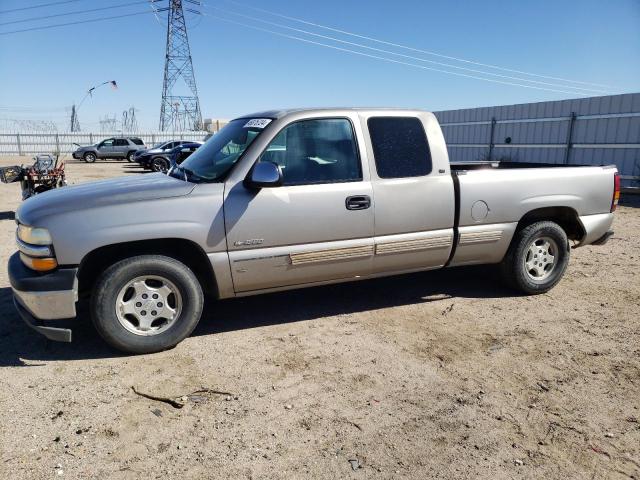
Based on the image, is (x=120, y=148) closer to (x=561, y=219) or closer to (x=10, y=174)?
(x=10, y=174)

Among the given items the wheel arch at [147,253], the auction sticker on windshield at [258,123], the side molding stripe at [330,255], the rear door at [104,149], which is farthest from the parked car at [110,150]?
the side molding stripe at [330,255]

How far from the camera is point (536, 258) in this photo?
520cm

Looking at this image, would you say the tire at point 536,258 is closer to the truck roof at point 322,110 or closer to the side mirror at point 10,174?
the truck roof at point 322,110

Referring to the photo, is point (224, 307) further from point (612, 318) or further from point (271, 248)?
point (612, 318)

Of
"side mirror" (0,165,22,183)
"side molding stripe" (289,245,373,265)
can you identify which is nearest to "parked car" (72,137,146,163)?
"side mirror" (0,165,22,183)

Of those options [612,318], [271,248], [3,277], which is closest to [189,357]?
[271,248]

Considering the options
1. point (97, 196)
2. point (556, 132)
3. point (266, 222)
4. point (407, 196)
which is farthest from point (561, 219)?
point (556, 132)

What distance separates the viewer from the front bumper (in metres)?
3.47

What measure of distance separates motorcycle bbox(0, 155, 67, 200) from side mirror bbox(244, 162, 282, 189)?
26.4ft

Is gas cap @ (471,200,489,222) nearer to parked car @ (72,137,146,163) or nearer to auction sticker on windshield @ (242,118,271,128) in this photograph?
auction sticker on windshield @ (242,118,271,128)

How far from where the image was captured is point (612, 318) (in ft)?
15.1

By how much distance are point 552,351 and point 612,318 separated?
116cm

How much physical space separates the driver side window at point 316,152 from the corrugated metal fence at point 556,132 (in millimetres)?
12915

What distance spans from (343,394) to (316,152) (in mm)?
2036
